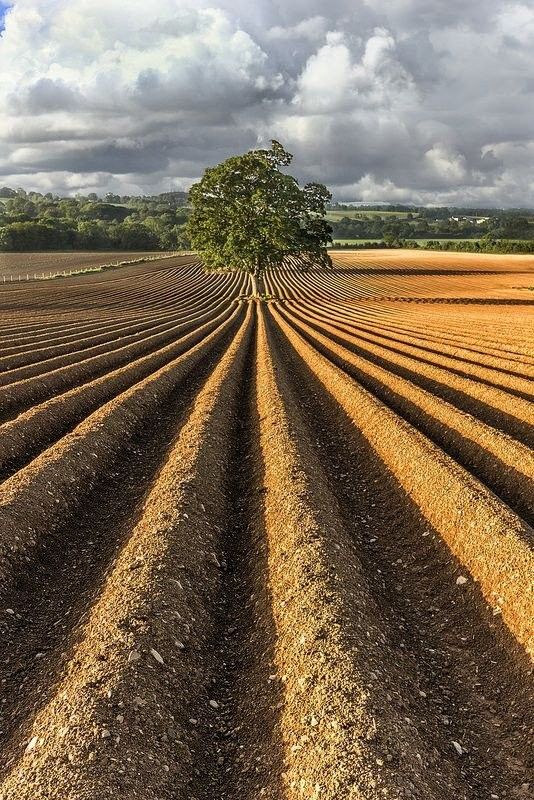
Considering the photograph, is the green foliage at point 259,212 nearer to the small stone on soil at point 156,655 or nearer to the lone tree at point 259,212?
the lone tree at point 259,212

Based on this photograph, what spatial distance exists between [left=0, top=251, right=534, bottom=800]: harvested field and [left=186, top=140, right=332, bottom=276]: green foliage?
1483 inches

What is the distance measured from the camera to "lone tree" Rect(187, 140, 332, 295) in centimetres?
5550

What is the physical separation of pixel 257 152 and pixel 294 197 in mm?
5921

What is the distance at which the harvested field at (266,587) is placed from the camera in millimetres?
5613

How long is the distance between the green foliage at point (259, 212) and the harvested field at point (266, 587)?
37.7 meters

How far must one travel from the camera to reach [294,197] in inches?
2195

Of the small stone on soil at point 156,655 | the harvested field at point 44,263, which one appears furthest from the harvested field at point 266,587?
the harvested field at point 44,263

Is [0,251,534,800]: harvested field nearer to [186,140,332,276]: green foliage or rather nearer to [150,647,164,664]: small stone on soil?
[150,647,164,664]: small stone on soil

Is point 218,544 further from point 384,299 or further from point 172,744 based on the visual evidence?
point 384,299

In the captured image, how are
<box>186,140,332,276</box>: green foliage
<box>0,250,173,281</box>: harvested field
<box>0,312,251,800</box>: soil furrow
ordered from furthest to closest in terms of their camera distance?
1. <box>0,250,173,281</box>: harvested field
2. <box>186,140,332,276</box>: green foliage
3. <box>0,312,251,800</box>: soil furrow

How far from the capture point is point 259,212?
56.4 m

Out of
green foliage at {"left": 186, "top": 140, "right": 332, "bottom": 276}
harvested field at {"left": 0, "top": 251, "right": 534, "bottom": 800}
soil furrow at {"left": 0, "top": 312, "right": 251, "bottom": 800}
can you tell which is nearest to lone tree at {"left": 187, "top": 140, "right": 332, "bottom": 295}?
green foliage at {"left": 186, "top": 140, "right": 332, "bottom": 276}

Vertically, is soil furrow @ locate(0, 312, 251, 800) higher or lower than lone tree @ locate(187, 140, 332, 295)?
lower

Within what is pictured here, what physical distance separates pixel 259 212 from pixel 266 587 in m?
52.4
